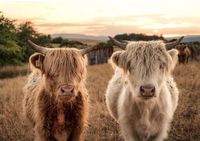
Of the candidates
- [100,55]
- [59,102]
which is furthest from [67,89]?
[100,55]

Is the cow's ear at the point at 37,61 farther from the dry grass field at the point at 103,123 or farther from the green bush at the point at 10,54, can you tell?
the green bush at the point at 10,54

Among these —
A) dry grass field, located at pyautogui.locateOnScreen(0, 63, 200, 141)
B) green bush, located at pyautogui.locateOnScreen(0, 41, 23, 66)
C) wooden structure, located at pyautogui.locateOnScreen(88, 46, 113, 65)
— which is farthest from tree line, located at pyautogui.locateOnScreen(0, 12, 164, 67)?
dry grass field, located at pyautogui.locateOnScreen(0, 63, 200, 141)

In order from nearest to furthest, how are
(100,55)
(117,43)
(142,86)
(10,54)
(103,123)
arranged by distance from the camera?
(142,86) → (117,43) → (103,123) → (10,54) → (100,55)

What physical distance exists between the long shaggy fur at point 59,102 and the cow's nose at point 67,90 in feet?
0.77

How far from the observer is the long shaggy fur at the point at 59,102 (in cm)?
702

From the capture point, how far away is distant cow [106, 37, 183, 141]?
6.71 meters

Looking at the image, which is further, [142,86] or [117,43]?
[117,43]

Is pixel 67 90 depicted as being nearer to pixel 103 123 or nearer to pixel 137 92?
pixel 137 92

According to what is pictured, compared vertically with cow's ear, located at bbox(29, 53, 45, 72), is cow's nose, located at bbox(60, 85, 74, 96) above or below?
below

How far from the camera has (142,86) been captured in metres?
6.48

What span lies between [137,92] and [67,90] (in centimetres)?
104

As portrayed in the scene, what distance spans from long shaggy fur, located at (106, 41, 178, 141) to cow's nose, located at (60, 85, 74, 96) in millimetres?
934

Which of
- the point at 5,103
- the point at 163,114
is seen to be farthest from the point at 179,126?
the point at 5,103

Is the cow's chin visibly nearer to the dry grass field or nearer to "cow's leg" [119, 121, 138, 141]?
"cow's leg" [119, 121, 138, 141]
